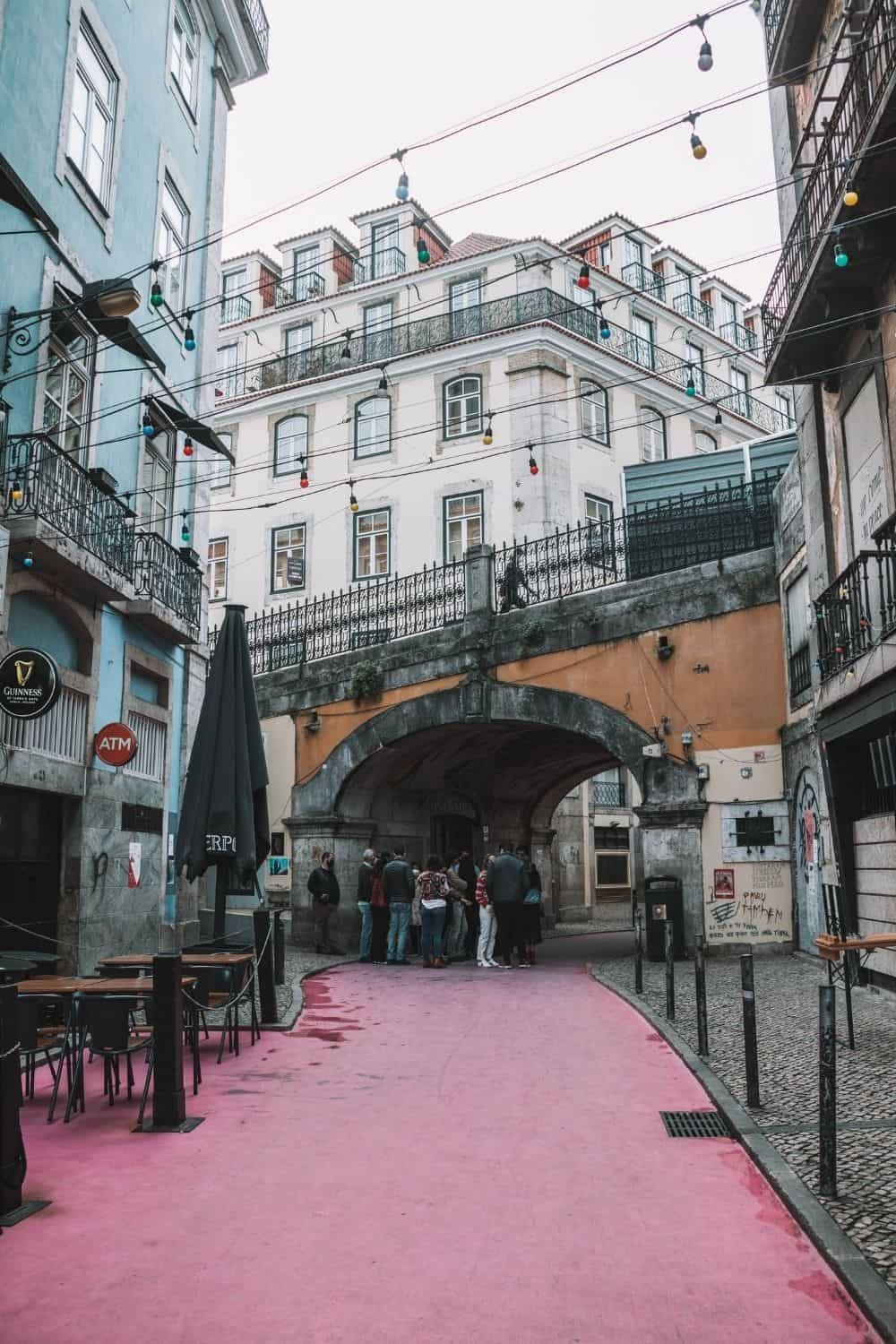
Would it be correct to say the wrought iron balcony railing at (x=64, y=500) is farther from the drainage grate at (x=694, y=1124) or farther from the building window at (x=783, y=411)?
the building window at (x=783, y=411)

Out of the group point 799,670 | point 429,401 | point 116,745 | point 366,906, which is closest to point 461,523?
point 429,401

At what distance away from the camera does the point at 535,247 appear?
97.4 ft

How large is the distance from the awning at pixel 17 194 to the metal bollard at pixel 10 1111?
748 cm

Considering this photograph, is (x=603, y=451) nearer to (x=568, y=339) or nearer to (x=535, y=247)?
(x=568, y=339)

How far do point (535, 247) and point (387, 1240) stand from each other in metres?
28.8

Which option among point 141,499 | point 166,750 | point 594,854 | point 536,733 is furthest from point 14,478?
point 594,854

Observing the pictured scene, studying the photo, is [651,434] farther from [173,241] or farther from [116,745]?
[116,745]

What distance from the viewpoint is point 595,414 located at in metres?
29.6

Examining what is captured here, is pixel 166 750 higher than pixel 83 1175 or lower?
higher

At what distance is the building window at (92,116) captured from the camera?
12.7m

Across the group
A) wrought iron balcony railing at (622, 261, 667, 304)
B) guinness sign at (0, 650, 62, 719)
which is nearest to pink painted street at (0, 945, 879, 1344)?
guinness sign at (0, 650, 62, 719)

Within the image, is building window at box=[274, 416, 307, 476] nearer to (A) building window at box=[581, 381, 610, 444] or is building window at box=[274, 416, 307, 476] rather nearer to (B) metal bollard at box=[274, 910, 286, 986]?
(A) building window at box=[581, 381, 610, 444]

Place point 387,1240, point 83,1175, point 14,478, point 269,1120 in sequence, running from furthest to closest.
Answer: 1. point 14,478
2. point 269,1120
3. point 83,1175
4. point 387,1240

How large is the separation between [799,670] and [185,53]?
12772mm
